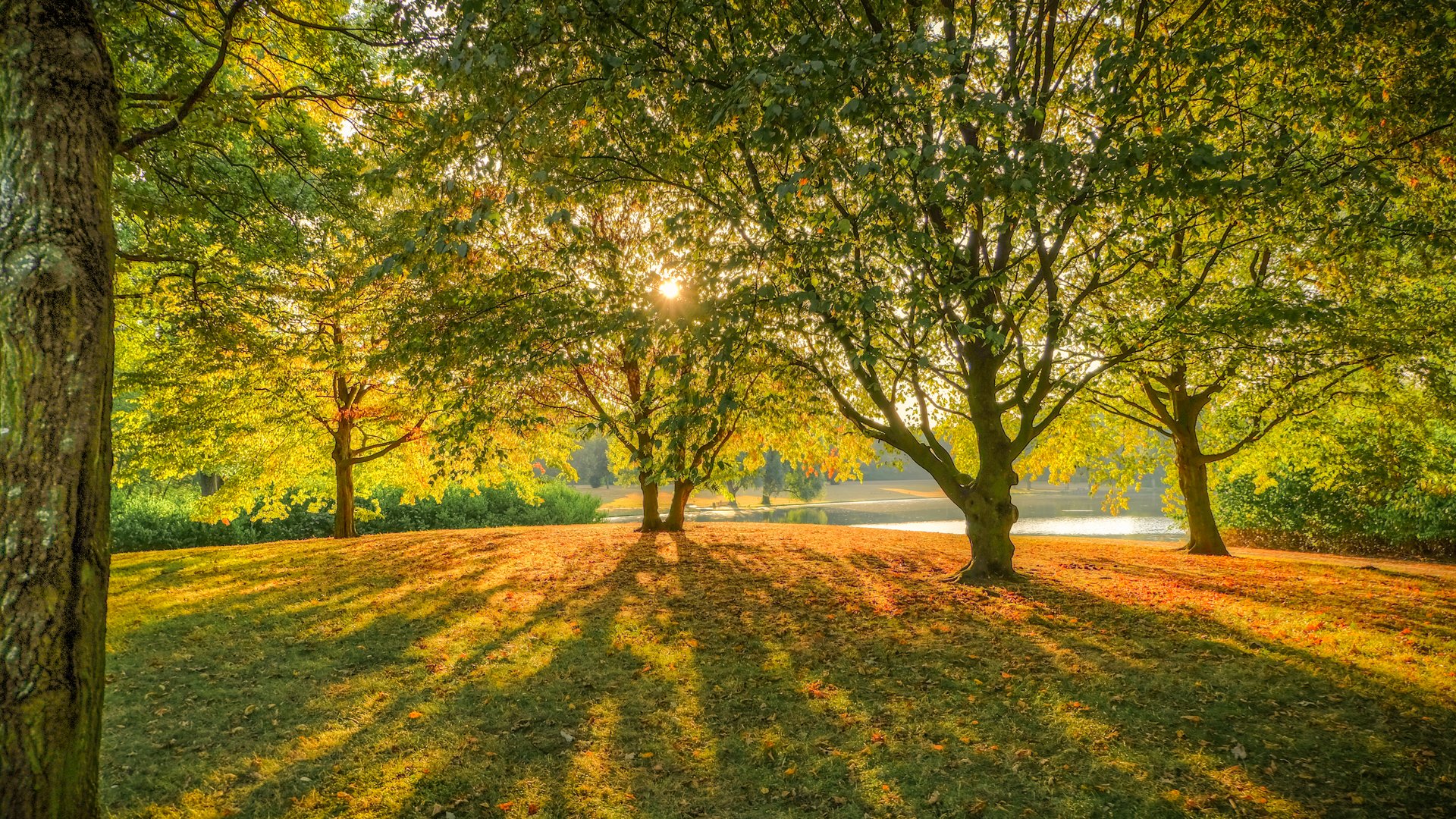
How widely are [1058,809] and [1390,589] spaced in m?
10.6

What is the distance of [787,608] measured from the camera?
29.5 feet

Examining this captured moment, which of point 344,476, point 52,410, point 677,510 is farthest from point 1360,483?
point 344,476

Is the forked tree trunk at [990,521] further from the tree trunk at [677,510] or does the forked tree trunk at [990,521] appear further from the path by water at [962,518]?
the path by water at [962,518]

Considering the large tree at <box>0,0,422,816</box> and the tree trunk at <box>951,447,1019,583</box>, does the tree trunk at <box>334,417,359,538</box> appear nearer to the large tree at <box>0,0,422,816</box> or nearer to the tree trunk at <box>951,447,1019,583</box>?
the large tree at <box>0,0,422,816</box>

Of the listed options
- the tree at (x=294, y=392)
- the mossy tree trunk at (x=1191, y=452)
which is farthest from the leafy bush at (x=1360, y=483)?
the tree at (x=294, y=392)

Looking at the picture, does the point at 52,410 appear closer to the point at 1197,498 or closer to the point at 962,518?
the point at 1197,498

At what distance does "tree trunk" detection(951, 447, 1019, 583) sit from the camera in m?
9.96

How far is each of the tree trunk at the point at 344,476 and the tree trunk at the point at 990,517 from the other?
15.6m

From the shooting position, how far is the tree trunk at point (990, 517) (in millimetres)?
9961

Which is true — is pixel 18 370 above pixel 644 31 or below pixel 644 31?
below

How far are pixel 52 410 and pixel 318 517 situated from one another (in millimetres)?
26566

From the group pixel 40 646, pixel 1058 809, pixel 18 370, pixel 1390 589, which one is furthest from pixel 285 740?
pixel 1390 589

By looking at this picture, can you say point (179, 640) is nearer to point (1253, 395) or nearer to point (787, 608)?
point (787, 608)

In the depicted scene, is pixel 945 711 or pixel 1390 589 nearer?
pixel 945 711
